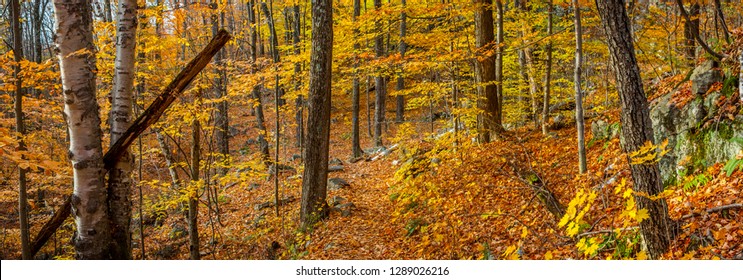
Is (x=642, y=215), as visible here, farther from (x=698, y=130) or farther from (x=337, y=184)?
(x=337, y=184)

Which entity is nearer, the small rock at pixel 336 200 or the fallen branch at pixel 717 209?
the fallen branch at pixel 717 209

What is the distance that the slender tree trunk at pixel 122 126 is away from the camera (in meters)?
3.73

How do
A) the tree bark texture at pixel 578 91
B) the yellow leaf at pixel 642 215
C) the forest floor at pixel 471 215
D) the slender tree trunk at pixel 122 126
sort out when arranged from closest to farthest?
the yellow leaf at pixel 642 215
the slender tree trunk at pixel 122 126
the forest floor at pixel 471 215
the tree bark texture at pixel 578 91

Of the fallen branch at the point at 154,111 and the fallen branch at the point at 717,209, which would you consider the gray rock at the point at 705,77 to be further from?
the fallen branch at the point at 154,111

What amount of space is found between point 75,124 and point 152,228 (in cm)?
824

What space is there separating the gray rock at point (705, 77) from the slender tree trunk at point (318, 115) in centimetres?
543

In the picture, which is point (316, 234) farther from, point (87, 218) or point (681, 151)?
point (681, 151)

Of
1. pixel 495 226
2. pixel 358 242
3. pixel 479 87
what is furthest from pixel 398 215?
pixel 479 87

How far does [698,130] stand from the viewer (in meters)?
5.08

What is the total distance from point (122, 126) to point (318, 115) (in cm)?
399

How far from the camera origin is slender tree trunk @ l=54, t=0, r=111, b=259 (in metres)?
3.41

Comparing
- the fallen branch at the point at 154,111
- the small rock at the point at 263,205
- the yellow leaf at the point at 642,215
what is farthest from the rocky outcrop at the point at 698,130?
the small rock at the point at 263,205

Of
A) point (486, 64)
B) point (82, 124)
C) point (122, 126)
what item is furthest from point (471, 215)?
point (486, 64)

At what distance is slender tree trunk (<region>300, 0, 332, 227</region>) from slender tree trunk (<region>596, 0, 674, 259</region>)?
4919mm
